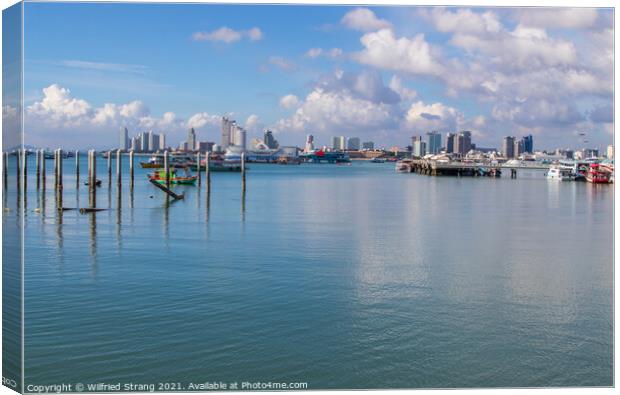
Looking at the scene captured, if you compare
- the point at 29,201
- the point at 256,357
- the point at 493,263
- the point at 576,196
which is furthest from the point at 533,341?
the point at 576,196

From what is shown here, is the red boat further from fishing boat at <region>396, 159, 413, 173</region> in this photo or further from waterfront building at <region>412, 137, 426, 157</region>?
fishing boat at <region>396, 159, 413, 173</region>

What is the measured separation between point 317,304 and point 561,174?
122ft

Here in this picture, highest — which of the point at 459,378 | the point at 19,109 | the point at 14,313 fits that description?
the point at 19,109

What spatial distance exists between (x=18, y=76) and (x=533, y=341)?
16.0 feet

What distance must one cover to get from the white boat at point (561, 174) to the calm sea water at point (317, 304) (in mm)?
27041

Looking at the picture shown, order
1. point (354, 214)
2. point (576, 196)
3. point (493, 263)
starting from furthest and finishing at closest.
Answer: point (576, 196) < point (354, 214) < point (493, 263)

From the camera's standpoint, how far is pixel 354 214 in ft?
62.8

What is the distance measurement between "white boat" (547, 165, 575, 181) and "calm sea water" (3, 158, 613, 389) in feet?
88.7

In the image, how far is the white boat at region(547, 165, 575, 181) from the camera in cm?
4178

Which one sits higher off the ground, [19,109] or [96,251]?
[19,109]

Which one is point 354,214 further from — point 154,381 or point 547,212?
point 154,381

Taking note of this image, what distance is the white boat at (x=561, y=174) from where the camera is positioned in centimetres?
4178

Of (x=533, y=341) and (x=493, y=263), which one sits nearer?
(x=533, y=341)

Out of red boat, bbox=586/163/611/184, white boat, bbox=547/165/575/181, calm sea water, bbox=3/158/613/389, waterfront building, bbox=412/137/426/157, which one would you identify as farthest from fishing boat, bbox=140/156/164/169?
calm sea water, bbox=3/158/613/389
